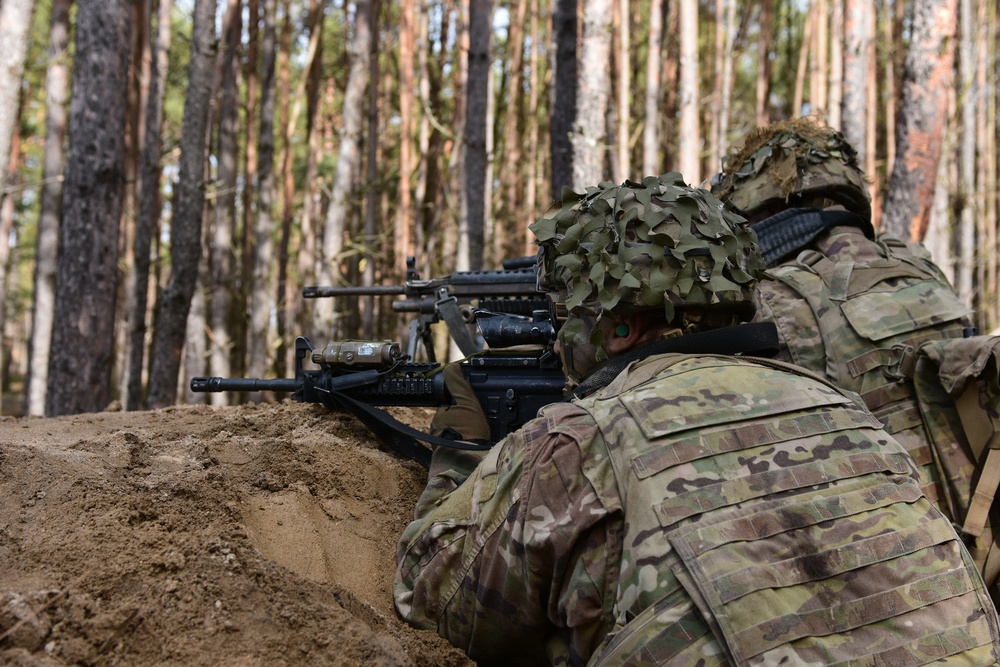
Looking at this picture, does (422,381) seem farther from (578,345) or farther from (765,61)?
(765,61)

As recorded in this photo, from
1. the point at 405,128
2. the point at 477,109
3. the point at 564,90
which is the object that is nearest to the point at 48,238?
the point at 405,128

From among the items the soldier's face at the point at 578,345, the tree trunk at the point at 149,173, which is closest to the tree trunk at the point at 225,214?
the tree trunk at the point at 149,173

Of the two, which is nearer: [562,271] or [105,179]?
[562,271]

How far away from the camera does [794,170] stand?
4047 millimetres

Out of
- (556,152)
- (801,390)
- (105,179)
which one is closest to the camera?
(801,390)

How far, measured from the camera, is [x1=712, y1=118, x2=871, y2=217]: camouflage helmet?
159 inches

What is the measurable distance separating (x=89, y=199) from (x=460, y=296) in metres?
3.69

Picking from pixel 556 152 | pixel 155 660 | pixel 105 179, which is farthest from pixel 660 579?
pixel 556 152

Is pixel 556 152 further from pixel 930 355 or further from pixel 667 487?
pixel 667 487

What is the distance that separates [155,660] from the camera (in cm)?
215

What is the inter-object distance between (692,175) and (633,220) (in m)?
5.78

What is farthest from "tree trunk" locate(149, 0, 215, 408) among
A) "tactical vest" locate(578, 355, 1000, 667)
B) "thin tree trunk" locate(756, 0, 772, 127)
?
"thin tree trunk" locate(756, 0, 772, 127)

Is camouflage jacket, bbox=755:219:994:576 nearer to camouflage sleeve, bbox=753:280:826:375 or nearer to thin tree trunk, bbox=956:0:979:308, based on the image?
camouflage sleeve, bbox=753:280:826:375

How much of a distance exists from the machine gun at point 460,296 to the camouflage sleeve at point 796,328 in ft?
4.24
